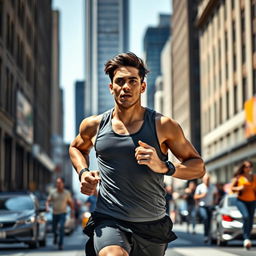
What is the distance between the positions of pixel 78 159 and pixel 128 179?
478 mm

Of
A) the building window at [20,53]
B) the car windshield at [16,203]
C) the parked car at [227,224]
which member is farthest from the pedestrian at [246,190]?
the building window at [20,53]

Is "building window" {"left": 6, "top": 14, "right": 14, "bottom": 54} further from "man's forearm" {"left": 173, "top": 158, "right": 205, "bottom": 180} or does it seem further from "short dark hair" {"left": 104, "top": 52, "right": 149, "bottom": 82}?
"man's forearm" {"left": 173, "top": 158, "right": 205, "bottom": 180}

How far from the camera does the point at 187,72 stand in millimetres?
102750

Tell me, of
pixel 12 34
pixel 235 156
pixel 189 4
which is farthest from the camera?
pixel 189 4

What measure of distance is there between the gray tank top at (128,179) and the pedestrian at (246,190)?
32.5ft

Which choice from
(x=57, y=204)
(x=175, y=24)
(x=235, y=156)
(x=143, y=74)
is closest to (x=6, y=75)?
(x=235, y=156)

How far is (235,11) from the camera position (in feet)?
199

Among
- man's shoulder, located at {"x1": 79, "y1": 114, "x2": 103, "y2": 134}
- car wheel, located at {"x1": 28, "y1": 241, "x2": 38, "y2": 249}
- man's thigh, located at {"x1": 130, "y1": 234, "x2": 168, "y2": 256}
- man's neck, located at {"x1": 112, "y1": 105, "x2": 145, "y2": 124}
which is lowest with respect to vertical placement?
car wheel, located at {"x1": 28, "y1": 241, "x2": 38, "y2": 249}

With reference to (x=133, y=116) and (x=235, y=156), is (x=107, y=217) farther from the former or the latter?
(x=235, y=156)

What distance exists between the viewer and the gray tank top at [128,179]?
4.48 meters

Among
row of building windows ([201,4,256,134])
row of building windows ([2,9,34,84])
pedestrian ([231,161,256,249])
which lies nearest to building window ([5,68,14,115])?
row of building windows ([2,9,34,84])

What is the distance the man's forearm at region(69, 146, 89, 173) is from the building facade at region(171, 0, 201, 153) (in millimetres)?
94730

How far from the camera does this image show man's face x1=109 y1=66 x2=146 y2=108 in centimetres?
459

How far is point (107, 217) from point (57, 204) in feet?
41.8
